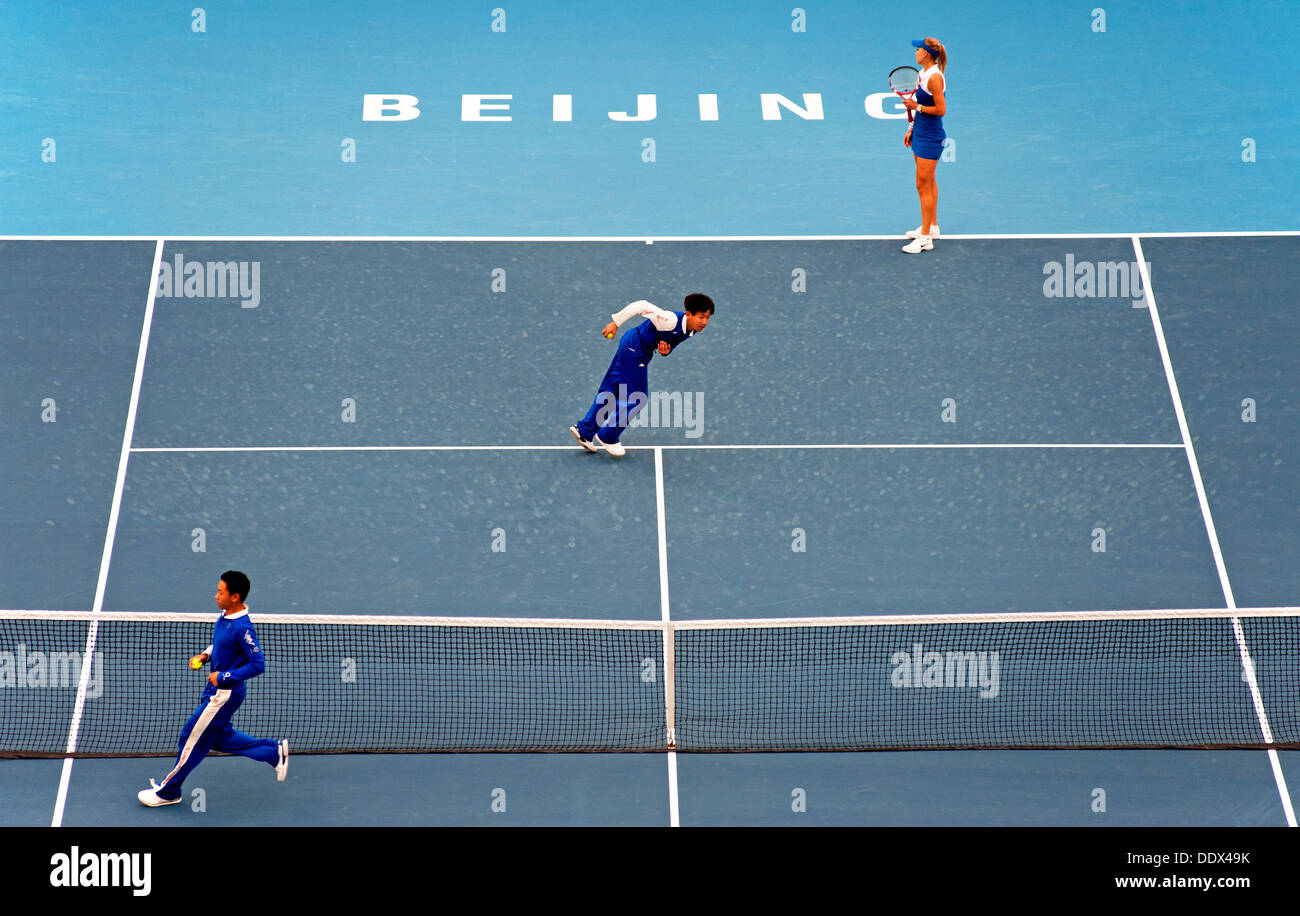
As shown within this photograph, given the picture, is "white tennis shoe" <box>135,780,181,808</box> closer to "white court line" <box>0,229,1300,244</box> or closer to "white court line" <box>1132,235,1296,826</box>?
"white court line" <box>1132,235,1296,826</box>

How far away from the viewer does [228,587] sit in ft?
30.0

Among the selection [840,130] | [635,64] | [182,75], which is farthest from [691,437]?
[182,75]

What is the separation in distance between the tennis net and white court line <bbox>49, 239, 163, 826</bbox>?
4 centimetres

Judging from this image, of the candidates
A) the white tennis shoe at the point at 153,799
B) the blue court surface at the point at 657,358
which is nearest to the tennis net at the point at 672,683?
the blue court surface at the point at 657,358

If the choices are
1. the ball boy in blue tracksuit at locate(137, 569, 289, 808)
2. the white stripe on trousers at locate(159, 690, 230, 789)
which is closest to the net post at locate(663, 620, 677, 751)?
the ball boy in blue tracksuit at locate(137, 569, 289, 808)

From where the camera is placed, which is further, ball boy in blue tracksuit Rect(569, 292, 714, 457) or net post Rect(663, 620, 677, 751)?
ball boy in blue tracksuit Rect(569, 292, 714, 457)

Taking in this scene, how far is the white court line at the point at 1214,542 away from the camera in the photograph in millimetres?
9977

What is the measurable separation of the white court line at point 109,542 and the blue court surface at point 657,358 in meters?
0.04

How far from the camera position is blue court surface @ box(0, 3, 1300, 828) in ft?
33.2

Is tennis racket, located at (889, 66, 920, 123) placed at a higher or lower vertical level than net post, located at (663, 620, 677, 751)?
higher

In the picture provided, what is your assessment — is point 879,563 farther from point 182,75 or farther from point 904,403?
point 182,75

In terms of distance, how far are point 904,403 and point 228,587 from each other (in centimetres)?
671

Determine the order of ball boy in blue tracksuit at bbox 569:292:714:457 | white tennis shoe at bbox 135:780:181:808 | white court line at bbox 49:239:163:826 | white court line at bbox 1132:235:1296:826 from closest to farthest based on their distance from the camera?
white tennis shoe at bbox 135:780:181:808 → white court line at bbox 49:239:163:826 → white court line at bbox 1132:235:1296:826 → ball boy in blue tracksuit at bbox 569:292:714:457

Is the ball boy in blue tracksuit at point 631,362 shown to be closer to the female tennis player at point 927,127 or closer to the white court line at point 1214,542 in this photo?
the female tennis player at point 927,127
